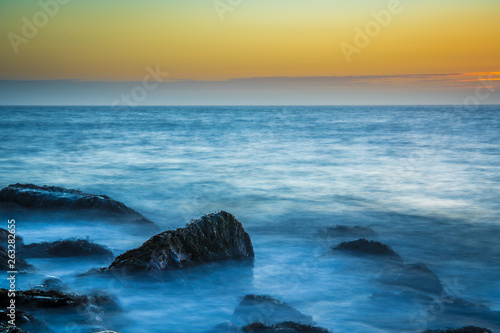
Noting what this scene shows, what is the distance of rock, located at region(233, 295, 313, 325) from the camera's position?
654 cm

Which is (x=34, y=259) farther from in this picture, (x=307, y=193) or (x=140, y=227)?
(x=307, y=193)

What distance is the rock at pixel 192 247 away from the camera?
7.47m

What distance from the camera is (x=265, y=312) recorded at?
6.66m

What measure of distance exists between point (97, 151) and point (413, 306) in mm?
26075

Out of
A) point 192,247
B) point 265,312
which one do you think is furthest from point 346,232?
point 265,312

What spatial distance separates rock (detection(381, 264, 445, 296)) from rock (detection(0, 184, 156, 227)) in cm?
549

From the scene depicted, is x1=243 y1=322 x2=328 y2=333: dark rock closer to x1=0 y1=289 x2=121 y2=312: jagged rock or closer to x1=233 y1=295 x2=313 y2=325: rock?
x1=233 y1=295 x2=313 y2=325: rock

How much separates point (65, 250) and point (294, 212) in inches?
272

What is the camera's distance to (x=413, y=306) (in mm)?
7266

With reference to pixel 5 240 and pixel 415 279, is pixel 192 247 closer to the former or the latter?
pixel 5 240

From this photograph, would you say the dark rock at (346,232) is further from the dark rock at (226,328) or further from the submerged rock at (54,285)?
the submerged rock at (54,285)

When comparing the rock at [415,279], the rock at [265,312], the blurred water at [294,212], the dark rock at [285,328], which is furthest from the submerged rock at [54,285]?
the rock at [415,279]

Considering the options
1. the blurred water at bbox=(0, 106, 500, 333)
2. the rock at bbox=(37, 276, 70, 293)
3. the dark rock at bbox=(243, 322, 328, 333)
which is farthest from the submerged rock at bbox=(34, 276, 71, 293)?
the dark rock at bbox=(243, 322, 328, 333)

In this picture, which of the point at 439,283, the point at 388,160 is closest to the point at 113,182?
the point at 439,283
